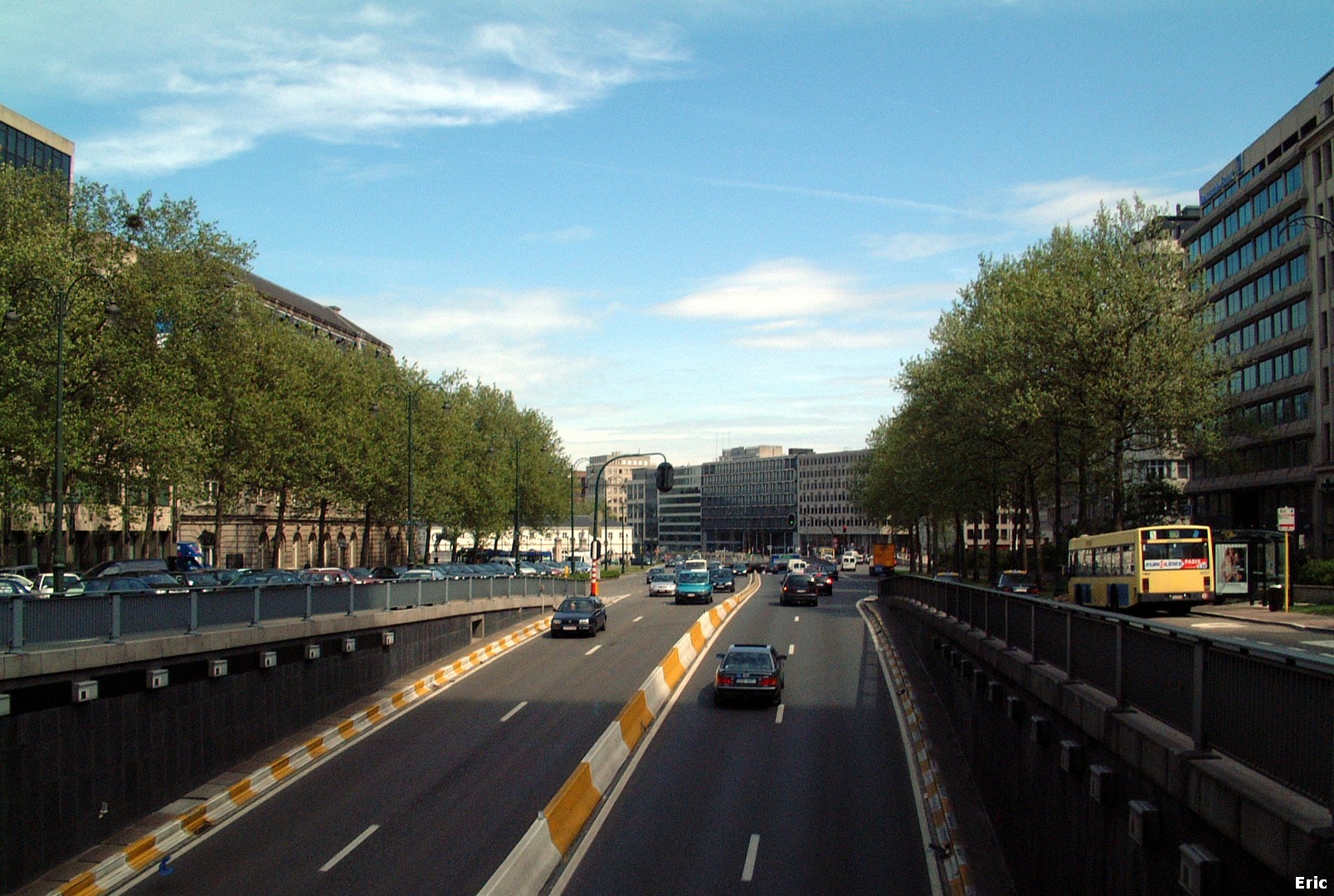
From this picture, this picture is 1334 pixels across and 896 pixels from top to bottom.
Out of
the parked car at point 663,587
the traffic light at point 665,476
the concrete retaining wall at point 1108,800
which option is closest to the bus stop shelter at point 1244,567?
the traffic light at point 665,476

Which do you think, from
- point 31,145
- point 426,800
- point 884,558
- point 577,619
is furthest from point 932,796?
point 884,558

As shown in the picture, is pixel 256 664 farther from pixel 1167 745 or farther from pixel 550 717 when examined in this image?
pixel 1167 745

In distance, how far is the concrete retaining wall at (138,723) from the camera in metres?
16.1

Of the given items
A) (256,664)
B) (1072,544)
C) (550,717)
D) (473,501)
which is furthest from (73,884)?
(473,501)

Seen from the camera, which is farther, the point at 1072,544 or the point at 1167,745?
the point at 1072,544

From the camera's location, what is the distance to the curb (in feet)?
53.2

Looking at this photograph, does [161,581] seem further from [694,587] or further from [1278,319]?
[1278,319]

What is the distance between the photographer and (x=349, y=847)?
17.3 metres

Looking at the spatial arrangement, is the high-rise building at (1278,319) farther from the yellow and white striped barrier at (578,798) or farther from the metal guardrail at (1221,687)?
the metal guardrail at (1221,687)

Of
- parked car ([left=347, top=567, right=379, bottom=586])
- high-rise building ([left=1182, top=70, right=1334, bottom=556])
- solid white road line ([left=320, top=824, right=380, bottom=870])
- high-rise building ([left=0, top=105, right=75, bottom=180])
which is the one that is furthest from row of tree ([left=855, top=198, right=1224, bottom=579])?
high-rise building ([left=0, top=105, right=75, bottom=180])

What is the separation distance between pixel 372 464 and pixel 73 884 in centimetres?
5142

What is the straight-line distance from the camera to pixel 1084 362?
155 ft

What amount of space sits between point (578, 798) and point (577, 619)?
24.7 metres

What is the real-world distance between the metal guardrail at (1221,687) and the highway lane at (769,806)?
452 cm
